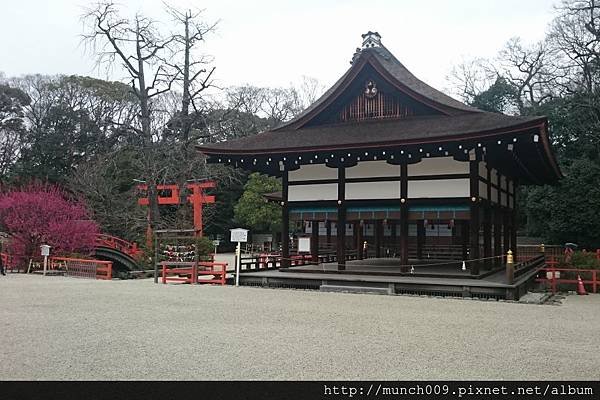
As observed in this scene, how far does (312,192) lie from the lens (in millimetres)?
16141

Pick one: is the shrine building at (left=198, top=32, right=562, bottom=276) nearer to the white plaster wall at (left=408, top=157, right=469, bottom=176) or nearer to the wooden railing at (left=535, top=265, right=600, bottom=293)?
the white plaster wall at (left=408, top=157, right=469, bottom=176)

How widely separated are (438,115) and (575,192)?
59.0ft

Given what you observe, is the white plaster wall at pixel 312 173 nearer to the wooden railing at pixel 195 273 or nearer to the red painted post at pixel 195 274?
the wooden railing at pixel 195 273

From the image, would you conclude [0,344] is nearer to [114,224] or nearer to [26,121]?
[114,224]

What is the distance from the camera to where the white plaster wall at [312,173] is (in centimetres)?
1597

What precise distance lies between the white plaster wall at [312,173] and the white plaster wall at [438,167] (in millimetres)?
2461

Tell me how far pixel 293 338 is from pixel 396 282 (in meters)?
6.59

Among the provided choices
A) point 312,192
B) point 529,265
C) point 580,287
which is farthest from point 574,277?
point 312,192

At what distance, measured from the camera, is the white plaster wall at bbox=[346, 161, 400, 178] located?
15.1 metres

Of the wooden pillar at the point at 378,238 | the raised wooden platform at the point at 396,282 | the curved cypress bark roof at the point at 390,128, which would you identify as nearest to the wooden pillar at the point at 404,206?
the raised wooden platform at the point at 396,282

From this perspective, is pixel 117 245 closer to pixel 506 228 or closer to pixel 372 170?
pixel 372 170

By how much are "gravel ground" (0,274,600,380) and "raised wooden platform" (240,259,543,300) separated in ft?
2.91

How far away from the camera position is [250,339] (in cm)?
746

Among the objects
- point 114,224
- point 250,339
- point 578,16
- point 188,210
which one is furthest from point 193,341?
point 578,16
